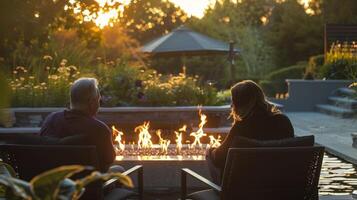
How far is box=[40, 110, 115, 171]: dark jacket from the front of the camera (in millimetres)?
4816

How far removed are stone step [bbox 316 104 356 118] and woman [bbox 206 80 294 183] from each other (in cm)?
1228

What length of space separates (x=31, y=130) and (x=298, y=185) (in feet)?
22.1

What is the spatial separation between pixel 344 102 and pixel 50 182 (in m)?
16.5

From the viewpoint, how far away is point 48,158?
180 inches

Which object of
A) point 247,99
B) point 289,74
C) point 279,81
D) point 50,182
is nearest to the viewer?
point 50,182

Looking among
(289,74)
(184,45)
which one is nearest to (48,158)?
(184,45)

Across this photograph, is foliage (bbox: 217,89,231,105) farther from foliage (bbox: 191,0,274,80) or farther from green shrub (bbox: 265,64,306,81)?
foliage (bbox: 191,0,274,80)

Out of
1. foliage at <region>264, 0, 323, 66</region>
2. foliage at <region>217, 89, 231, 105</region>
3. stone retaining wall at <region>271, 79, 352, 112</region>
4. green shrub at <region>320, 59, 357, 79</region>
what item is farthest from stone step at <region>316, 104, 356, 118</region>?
foliage at <region>264, 0, 323, 66</region>

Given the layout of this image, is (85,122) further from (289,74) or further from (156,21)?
(156,21)

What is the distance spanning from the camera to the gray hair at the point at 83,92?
195 inches

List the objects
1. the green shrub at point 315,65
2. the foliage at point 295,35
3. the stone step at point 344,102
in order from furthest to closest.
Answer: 1. the foliage at point 295,35
2. the green shrub at point 315,65
3. the stone step at point 344,102

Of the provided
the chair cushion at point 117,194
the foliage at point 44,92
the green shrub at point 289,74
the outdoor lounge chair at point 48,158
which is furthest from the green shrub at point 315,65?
the outdoor lounge chair at point 48,158

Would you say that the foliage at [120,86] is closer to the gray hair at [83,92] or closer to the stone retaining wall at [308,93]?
the gray hair at [83,92]

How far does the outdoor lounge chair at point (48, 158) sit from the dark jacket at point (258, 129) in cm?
77
